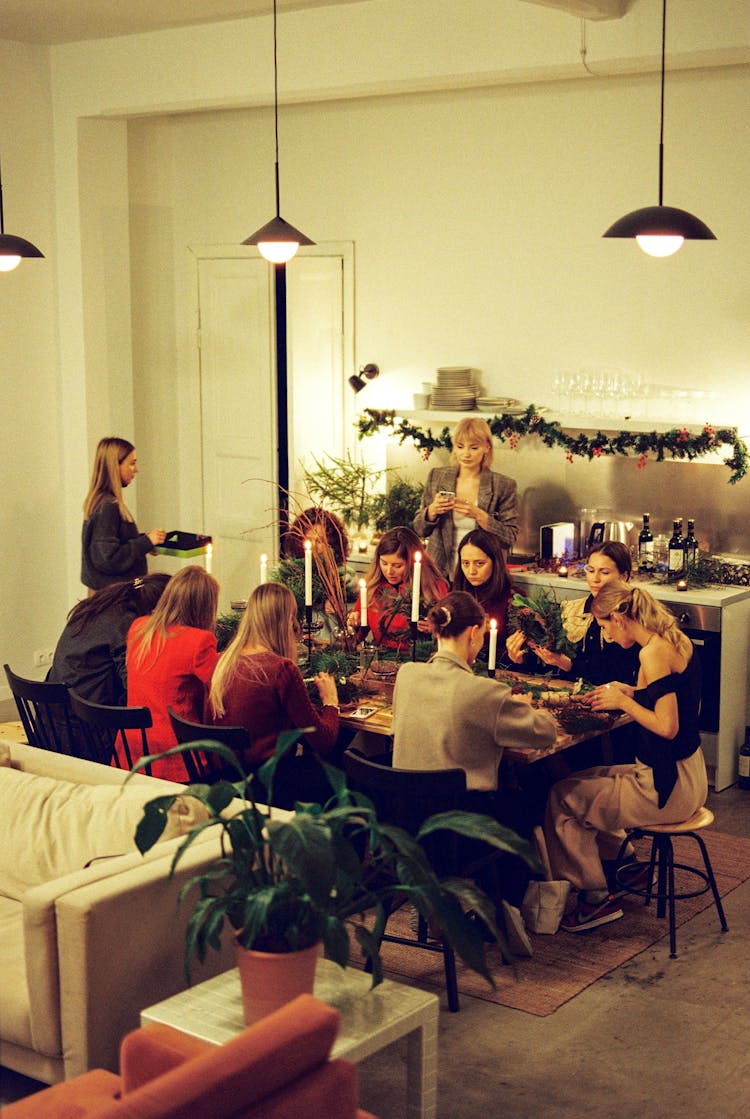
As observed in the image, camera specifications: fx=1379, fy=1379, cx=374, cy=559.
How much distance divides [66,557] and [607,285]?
157 inches

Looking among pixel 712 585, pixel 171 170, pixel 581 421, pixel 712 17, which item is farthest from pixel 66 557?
pixel 712 17

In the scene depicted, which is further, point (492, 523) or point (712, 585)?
point (492, 523)

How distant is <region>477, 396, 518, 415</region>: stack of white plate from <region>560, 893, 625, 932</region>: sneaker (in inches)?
139

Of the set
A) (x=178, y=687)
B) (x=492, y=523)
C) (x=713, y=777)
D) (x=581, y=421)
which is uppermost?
(x=581, y=421)

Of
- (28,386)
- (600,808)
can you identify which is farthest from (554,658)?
(28,386)

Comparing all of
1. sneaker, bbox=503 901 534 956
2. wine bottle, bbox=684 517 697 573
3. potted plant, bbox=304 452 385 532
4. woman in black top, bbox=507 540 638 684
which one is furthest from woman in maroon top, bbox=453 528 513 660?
potted plant, bbox=304 452 385 532

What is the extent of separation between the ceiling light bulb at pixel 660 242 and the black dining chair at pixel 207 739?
253 centimetres

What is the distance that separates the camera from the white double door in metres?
9.05

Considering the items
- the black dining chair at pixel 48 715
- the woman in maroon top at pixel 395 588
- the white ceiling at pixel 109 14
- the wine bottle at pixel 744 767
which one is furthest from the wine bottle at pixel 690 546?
the white ceiling at pixel 109 14

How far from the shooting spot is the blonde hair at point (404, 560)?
6438 millimetres

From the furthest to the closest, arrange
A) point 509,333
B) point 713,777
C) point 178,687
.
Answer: point 509,333 < point 713,777 < point 178,687

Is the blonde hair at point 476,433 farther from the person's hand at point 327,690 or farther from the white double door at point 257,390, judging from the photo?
the person's hand at point 327,690

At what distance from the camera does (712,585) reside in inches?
279

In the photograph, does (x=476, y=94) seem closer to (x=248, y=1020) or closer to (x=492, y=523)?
(x=492, y=523)
